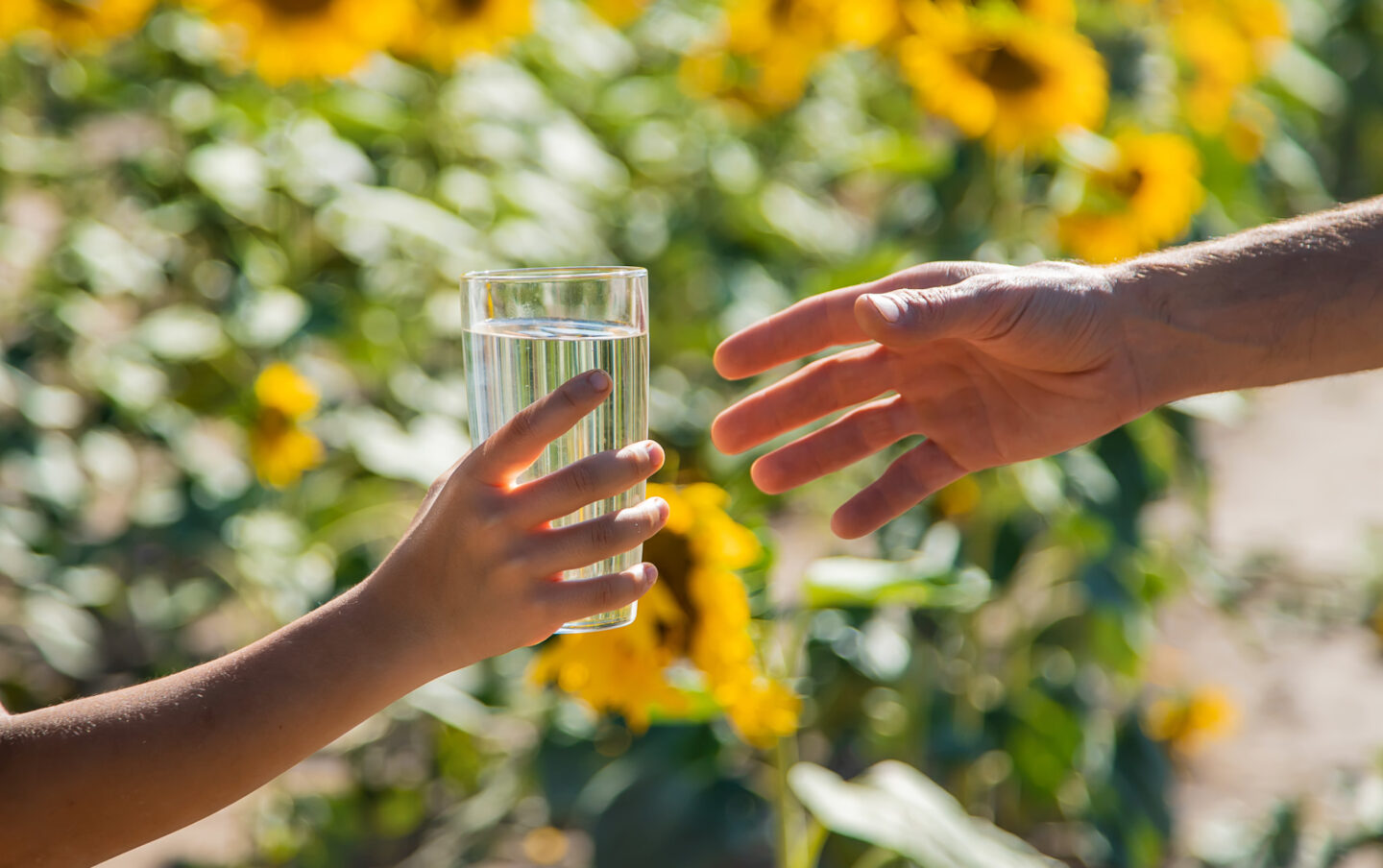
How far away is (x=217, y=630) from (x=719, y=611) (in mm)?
2079

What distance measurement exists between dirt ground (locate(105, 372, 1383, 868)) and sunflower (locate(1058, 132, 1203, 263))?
0.46 m

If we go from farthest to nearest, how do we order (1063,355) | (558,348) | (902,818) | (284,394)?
(284,394) → (902,818) → (1063,355) → (558,348)

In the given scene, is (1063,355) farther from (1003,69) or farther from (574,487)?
(1003,69)

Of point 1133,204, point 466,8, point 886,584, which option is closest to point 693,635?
point 886,584

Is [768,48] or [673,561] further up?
[768,48]

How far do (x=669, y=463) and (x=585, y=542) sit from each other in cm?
87

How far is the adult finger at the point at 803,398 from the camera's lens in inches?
58.0

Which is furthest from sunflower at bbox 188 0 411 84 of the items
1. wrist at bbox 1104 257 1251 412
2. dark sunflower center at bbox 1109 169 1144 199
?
wrist at bbox 1104 257 1251 412

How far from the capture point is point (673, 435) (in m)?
3.01

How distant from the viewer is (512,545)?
958mm

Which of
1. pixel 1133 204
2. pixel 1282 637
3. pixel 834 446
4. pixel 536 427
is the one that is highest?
pixel 536 427

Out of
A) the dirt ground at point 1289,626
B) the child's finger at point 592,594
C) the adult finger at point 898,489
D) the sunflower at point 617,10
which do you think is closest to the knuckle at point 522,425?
the child's finger at point 592,594

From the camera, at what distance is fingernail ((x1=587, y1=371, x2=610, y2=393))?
3.13 ft

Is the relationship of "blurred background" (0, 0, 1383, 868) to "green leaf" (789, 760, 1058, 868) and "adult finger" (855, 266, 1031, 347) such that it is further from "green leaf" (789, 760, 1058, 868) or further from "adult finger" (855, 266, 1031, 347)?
"adult finger" (855, 266, 1031, 347)
